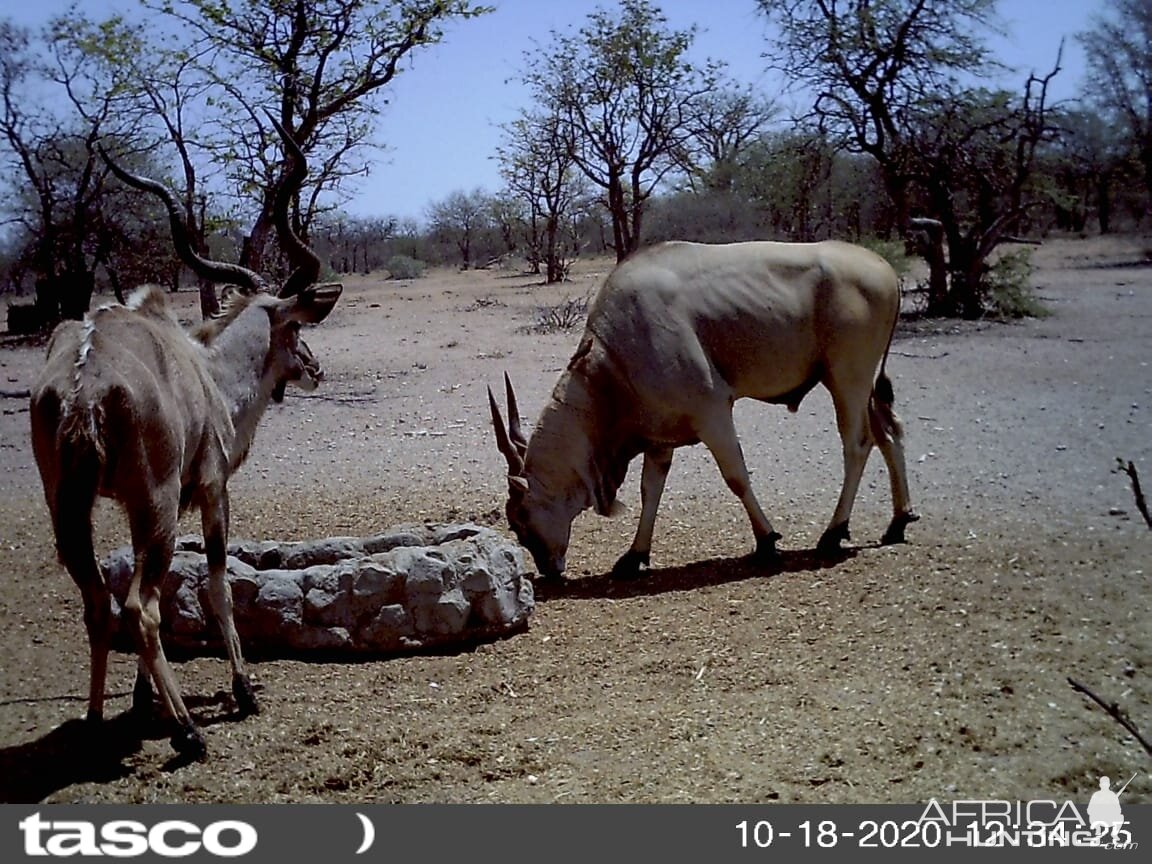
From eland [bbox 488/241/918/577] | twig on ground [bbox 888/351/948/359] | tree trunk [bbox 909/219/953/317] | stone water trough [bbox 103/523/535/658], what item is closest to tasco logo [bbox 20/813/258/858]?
stone water trough [bbox 103/523/535/658]

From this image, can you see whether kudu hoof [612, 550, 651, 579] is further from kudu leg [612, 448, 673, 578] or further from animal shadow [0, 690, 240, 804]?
animal shadow [0, 690, 240, 804]

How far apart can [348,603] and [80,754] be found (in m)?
1.24

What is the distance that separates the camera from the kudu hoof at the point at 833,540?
20.2ft

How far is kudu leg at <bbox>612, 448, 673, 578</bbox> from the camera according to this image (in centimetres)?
620

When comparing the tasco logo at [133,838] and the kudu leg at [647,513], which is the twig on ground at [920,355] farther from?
the tasco logo at [133,838]

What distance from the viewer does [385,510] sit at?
7586 mm

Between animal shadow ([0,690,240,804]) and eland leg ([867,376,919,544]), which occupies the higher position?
eland leg ([867,376,919,544])

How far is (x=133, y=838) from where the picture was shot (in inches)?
142

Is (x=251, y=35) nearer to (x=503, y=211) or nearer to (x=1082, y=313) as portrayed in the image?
(x=503, y=211)

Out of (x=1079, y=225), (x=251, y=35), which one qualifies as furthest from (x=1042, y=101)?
(x=251, y=35)

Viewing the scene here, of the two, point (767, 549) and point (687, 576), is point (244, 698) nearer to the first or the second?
point (687, 576)

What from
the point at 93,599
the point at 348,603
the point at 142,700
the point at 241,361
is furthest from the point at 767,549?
the point at 93,599

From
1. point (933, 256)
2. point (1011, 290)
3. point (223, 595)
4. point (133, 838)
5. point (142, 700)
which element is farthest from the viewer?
point (1011, 290)

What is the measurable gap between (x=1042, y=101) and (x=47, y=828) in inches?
234
